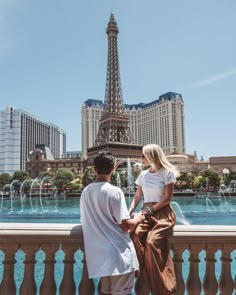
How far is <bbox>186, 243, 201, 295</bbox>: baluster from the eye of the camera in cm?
325

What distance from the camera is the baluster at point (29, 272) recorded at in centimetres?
324

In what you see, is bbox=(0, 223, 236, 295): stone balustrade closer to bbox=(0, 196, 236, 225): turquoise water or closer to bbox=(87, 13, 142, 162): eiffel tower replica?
bbox=(0, 196, 236, 225): turquoise water

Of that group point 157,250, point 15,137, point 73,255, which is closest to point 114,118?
point 15,137

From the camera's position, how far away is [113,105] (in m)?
94.9

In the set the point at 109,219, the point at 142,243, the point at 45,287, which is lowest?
the point at 45,287

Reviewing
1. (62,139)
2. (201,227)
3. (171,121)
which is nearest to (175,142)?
(171,121)

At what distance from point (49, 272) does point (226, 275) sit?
177 cm

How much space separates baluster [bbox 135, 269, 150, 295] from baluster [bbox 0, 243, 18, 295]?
124cm

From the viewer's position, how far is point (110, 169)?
9.88ft

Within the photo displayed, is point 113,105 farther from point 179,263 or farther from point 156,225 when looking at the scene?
point 156,225

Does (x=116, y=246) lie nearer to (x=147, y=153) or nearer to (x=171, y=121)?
(x=147, y=153)

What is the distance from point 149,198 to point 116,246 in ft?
2.28

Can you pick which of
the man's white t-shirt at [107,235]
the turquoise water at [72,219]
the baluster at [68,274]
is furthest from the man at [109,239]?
the turquoise water at [72,219]

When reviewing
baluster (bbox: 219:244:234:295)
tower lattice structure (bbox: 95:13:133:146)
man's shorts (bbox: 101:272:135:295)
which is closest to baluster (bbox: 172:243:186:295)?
baluster (bbox: 219:244:234:295)
